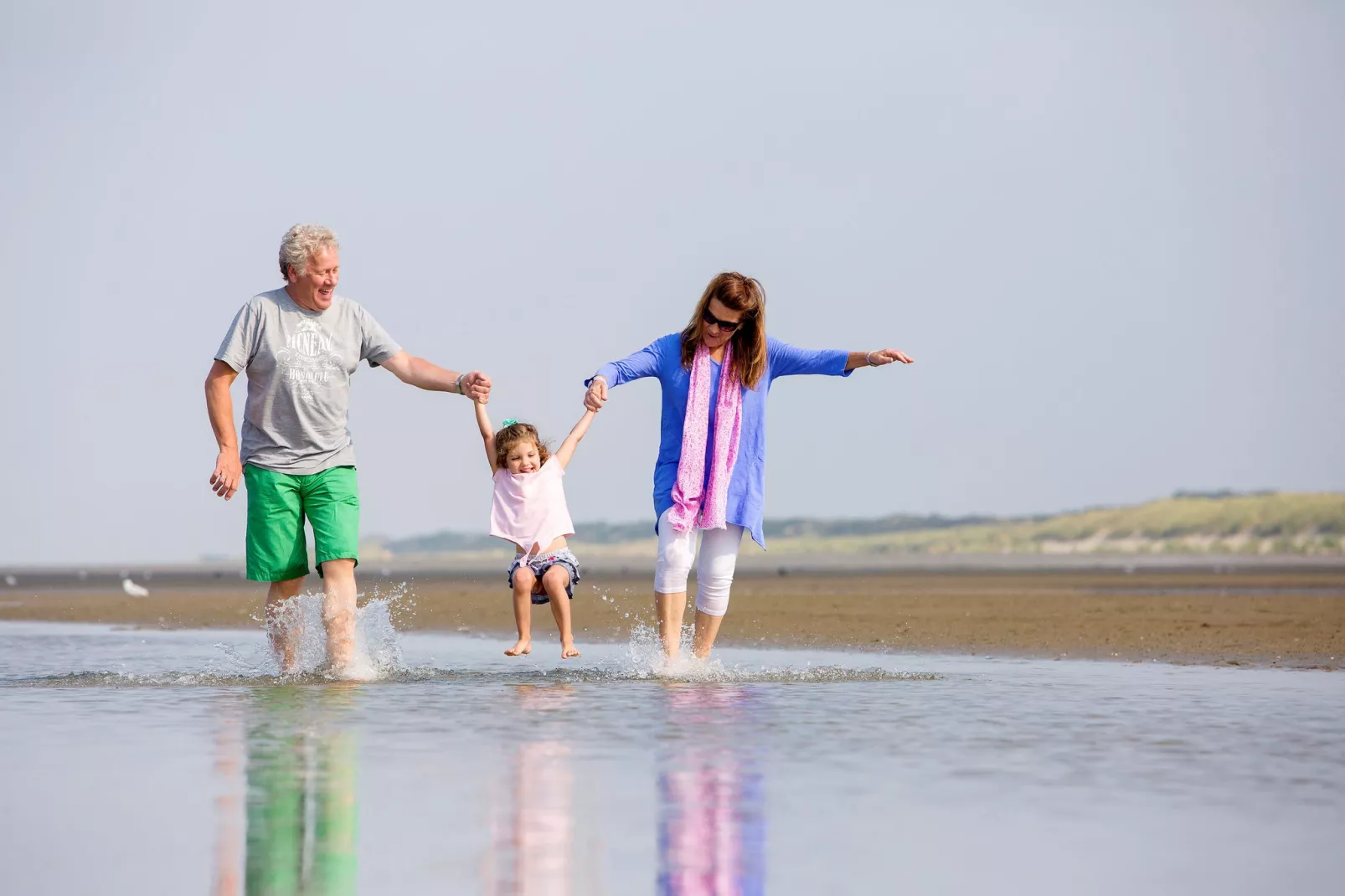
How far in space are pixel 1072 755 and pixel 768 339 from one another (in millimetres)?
3369

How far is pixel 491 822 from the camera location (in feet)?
13.5

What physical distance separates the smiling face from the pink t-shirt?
1793 millimetres

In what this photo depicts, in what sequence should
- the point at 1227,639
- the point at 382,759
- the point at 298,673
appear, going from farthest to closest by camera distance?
1. the point at 1227,639
2. the point at 298,673
3. the point at 382,759

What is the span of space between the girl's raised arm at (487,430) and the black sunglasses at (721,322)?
145 centimetres

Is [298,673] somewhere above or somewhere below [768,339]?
below

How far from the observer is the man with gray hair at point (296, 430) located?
771 cm

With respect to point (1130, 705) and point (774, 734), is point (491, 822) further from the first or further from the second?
point (1130, 705)

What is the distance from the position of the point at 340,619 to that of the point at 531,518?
4.96ft

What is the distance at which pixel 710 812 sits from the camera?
421cm

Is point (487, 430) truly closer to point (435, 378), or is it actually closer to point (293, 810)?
point (435, 378)

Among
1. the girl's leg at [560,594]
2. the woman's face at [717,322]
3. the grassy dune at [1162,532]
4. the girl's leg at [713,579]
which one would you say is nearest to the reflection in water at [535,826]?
the girl's leg at [713,579]

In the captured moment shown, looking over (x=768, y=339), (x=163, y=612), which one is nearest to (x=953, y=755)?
(x=768, y=339)

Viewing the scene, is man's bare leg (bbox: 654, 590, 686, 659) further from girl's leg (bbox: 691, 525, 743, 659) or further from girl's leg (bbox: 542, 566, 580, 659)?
girl's leg (bbox: 542, 566, 580, 659)

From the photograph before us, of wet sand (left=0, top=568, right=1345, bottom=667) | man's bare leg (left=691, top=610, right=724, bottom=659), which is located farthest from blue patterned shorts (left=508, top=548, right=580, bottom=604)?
wet sand (left=0, top=568, right=1345, bottom=667)
